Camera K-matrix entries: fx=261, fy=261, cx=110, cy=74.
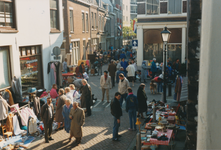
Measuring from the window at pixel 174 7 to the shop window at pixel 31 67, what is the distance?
15.6 metres

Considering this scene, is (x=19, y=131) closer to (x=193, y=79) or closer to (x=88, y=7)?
(x=193, y=79)

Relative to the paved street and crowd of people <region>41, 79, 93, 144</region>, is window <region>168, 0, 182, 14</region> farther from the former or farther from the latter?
crowd of people <region>41, 79, 93, 144</region>

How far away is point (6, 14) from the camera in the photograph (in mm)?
12477

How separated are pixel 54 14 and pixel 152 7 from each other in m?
12.2

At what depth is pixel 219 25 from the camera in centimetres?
120

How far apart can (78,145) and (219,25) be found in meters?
8.74

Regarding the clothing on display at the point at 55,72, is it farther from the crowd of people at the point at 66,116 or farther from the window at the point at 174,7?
the window at the point at 174,7

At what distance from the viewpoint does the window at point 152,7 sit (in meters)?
26.6

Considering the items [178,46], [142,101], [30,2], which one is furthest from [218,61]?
[178,46]

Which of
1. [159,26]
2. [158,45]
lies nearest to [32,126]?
[158,45]

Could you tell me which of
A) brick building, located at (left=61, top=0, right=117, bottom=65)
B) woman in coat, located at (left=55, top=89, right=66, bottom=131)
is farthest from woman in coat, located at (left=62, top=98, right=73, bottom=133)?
brick building, located at (left=61, top=0, right=117, bottom=65)

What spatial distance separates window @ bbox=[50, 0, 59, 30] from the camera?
1761 cm

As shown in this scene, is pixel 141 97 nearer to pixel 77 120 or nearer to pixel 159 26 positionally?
pixel 77 120

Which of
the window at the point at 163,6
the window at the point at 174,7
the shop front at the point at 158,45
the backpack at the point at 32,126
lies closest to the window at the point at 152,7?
the window at the point at 163,6
